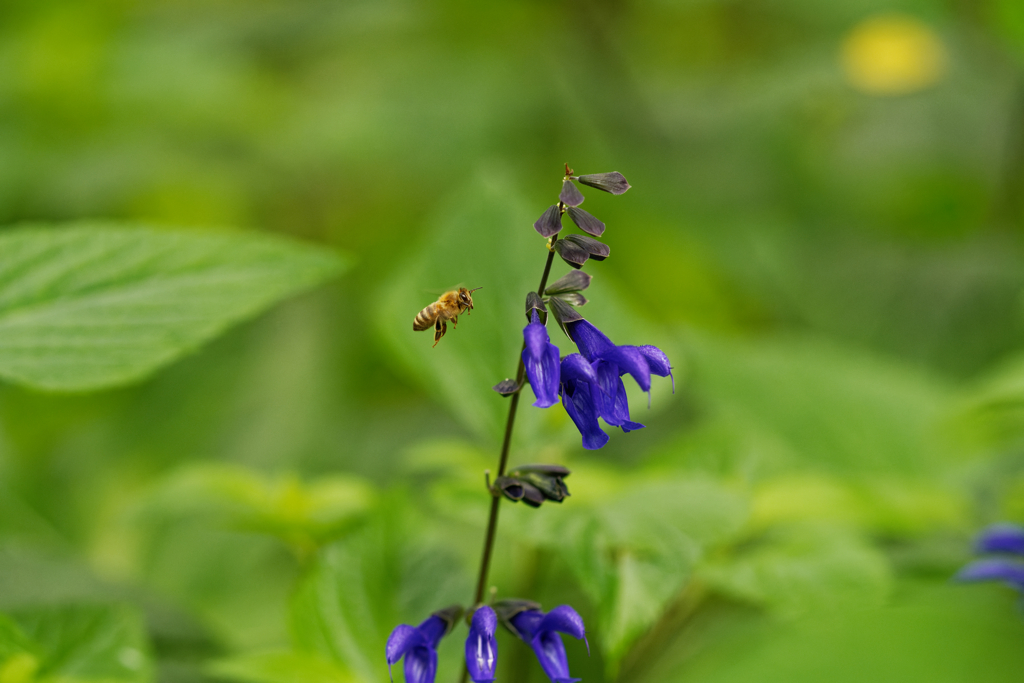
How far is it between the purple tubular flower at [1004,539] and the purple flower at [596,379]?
17.1 inches

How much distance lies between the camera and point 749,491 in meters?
0.78

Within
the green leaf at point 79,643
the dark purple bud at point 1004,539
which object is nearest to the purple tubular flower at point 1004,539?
the dark purple bud at point 1004,539

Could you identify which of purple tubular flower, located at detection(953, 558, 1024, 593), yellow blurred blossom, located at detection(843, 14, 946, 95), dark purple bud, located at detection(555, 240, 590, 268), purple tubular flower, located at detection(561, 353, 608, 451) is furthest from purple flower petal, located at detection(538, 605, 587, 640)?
yellow blurred blossom, located at detection(843, 14, 946, 95)

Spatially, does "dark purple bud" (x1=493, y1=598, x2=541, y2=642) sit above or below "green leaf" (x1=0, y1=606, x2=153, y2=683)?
above

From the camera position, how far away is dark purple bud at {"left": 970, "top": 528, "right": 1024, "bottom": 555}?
2.33ft

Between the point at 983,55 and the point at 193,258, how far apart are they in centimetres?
227

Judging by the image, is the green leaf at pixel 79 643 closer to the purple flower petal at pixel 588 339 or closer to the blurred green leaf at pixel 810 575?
the purple flower petal at pixel 588 339

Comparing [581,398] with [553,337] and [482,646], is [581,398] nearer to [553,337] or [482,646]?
[482,646]

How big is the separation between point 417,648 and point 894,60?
1.91m

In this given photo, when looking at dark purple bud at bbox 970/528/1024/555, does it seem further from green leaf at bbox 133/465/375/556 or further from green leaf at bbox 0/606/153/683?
green leaf at bbox 0/606/153/683

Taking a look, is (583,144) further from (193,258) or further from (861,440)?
(193,258)

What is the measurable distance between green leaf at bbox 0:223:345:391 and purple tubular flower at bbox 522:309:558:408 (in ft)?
0.87

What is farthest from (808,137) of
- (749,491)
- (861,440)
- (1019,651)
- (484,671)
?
(484,671)

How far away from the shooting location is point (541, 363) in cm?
46
